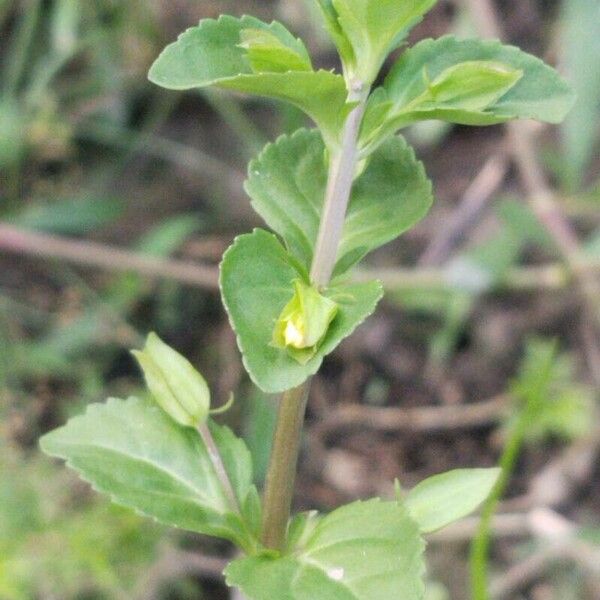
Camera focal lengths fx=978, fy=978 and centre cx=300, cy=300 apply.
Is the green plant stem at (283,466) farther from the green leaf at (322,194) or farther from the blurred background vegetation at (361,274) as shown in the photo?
the blurred background vegetation at (361,274)

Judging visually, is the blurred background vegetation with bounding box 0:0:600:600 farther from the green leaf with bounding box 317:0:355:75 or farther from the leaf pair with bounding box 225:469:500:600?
the green leaf with bounding box 317:0:355:75

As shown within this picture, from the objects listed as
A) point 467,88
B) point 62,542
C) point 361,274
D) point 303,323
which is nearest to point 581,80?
point 361,274

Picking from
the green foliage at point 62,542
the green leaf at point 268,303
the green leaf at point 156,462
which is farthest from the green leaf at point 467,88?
the green foliage at point 62,542

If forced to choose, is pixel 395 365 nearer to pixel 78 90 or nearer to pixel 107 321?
pixel 107 321

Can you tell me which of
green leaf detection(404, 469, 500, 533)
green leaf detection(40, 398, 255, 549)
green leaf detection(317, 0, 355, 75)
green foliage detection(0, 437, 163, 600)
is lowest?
green foliage detection(0, 437, 163, 600)

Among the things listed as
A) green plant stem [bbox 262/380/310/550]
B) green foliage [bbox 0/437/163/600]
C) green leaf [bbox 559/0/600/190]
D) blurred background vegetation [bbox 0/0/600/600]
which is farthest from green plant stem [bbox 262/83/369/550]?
green leaf [bbox 559/0/600/190]
